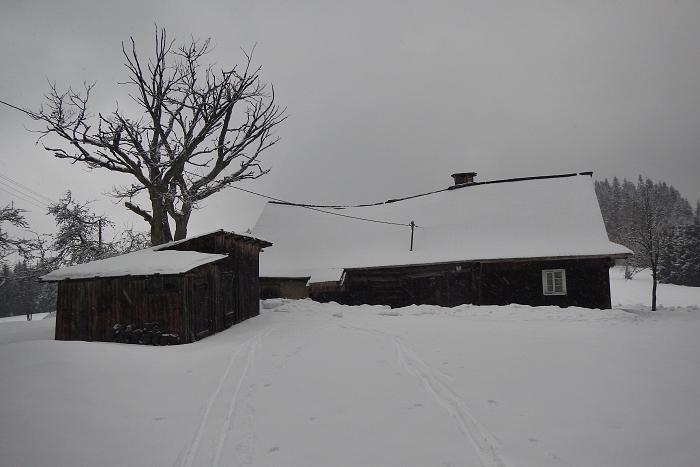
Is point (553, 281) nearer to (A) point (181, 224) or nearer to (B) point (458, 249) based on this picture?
(B) point (458, 249)

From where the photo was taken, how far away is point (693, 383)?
690cm

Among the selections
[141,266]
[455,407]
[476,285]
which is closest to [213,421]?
[455,407]

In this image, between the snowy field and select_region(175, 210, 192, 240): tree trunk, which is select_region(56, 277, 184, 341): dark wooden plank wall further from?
select_region(175, 210, 192, 240): tree trunk

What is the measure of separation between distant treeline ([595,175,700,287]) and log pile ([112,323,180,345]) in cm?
2720

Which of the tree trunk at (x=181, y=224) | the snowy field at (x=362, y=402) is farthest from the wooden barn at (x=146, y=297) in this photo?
the tree trunk at (x=181, y=224)

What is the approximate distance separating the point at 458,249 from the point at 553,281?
4.64 meters

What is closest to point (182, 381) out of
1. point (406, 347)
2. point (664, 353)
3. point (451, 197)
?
point (406, 347)

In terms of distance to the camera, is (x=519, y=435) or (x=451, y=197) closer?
(x=519, y=435)

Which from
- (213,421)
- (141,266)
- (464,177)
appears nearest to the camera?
(213,421)

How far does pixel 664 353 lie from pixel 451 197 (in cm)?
1869

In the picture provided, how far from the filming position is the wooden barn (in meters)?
12.3

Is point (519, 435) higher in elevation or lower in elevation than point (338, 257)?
lower

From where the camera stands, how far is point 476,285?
20891 mm

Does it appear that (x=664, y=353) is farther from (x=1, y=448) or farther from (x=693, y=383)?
(x=1, y=448)
